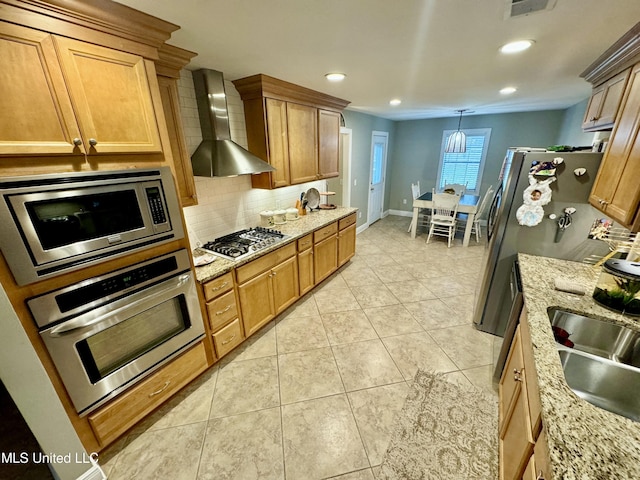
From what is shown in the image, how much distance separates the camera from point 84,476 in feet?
4.33

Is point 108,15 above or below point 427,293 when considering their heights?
above

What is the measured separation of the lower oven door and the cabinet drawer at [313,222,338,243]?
1.52 m

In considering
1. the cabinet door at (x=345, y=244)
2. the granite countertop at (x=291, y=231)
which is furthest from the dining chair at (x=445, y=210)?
the granite countertop at (x=291, y=231)

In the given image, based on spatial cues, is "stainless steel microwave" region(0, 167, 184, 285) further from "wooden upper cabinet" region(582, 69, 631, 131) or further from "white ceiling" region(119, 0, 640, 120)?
"wooden upper cabinet" region(582, 69, 631, 131)

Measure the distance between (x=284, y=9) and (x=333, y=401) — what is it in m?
2.40

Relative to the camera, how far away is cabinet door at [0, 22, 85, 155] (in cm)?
96

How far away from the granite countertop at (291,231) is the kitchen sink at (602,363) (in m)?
1.99

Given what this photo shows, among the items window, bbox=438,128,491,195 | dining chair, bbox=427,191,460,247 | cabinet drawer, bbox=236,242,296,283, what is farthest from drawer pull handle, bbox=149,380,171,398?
window, bbox=438,128,491,195

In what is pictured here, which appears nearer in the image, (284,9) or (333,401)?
(284,9)

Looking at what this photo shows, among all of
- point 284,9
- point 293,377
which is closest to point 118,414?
point 293,377

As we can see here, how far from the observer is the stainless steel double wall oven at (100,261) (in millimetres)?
1059

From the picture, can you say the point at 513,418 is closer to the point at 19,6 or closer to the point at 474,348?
the point at 474,348

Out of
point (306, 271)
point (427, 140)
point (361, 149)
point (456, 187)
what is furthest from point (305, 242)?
point (427, 140)

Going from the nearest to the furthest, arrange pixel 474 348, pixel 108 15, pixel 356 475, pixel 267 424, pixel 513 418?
pixel 108 15
pixel 513 418
pixel 356 475
pixel 267 424
pixel 474 348
